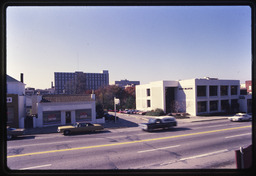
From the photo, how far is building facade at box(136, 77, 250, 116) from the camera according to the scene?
25.4 metres

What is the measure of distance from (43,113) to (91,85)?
200ft

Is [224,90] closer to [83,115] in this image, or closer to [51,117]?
[83,115]

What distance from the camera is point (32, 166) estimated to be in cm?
603

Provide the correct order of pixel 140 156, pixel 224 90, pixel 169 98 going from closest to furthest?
pixel 140 156 → pixel 224 90 → pixel 169 98

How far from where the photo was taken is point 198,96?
25469 millimetres

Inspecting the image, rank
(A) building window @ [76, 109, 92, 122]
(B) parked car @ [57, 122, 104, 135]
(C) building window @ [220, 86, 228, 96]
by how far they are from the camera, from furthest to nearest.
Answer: (C) building window @ [220, 86, 228, 96]
(A) building window @ [76, 109, 92, 122]
(B) parked car @ [57, 122, 104, 135]

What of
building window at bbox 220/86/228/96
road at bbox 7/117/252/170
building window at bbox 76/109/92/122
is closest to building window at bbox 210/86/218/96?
building window at bbox 220/86/228/96

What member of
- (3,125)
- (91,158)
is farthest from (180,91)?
(3,125)

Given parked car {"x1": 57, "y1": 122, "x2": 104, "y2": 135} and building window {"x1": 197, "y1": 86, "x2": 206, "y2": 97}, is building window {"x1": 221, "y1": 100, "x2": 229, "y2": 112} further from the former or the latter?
parked car {"x1": 57, "y1": 122, "x2": 104, "y2": 135}

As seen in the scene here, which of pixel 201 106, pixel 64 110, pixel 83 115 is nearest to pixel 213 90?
pixel 201 106

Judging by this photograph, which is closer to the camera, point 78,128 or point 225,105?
point 78,128

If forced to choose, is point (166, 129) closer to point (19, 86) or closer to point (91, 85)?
point (19, 86)

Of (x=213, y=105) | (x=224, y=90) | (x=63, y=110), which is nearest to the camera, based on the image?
(x=63, y=110)

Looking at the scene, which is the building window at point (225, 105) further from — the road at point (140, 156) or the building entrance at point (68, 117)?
the building entrance at point (68, 117)
